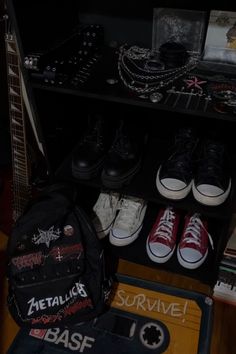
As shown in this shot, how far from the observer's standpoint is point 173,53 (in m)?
1.10

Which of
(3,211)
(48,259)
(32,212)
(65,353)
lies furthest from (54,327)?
(3,211)

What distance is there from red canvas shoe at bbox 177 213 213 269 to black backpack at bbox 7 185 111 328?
0.29 metres

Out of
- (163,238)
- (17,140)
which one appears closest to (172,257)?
(163,238)

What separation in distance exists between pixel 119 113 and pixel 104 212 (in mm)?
360

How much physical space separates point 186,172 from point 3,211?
2.54 ft

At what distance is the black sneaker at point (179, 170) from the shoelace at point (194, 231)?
0.70 feet

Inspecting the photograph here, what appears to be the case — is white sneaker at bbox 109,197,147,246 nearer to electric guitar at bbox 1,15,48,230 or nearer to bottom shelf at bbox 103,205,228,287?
bottom shelf at bbox 103,205,228,287

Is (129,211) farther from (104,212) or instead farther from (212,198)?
(212,198)

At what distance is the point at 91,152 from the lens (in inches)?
47.6

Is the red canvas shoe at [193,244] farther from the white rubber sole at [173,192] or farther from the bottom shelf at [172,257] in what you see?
the white rubber sole at [173,192]

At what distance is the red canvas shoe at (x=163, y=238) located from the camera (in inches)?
51.0

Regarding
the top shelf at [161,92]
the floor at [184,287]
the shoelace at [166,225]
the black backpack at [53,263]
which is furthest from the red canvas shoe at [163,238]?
the top shelf at [161,92]

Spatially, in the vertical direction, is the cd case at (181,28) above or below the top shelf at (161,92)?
above

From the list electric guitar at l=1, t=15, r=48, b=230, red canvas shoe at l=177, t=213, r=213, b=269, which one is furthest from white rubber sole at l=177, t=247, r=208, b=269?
electric guitar at l=1, t=15, r=48, b=230
